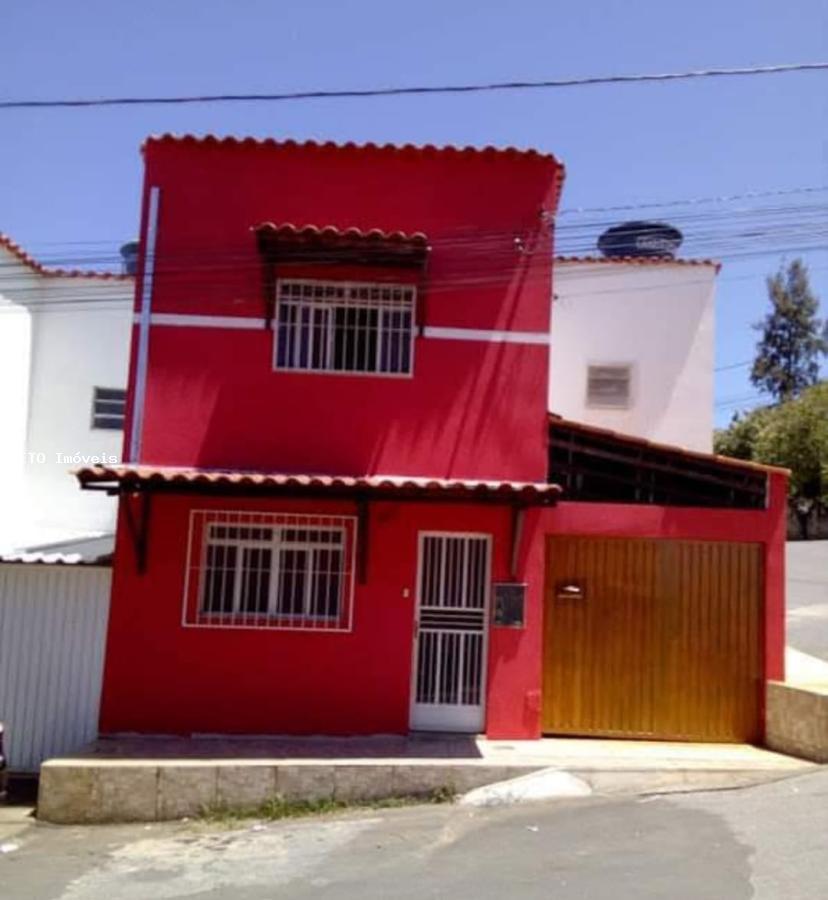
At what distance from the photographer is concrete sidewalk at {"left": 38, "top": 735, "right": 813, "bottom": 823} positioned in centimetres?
795

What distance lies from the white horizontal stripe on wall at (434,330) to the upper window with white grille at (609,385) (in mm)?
3669

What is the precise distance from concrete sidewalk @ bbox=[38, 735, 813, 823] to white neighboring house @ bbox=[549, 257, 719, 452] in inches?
221

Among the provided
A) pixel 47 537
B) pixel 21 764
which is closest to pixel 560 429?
pixel 21 764

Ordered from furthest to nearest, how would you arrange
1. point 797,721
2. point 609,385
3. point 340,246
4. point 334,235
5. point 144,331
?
point 609,385
point 144,331
point 340,246
point 334,235
point 797,721

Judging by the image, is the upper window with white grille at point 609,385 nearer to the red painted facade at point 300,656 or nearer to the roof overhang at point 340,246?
the red painted facade at point 300,656

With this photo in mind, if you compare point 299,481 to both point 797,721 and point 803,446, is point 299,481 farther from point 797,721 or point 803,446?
point 803,446

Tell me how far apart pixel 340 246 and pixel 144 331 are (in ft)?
7.19

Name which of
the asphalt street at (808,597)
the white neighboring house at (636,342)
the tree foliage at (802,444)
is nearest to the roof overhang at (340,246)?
the white neighboring house at (636,342)

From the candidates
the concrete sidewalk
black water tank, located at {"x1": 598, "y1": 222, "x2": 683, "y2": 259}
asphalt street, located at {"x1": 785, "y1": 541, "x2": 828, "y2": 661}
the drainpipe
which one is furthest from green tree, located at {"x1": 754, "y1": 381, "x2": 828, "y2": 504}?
the drainpipe

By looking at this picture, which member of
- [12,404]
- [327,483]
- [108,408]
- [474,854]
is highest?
[108,408]

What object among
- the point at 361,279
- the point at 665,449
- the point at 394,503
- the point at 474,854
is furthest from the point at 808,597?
the point at 474,854

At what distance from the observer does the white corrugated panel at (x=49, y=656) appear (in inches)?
368

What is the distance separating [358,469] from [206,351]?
1957 millimetres

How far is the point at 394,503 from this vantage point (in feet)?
30.9
